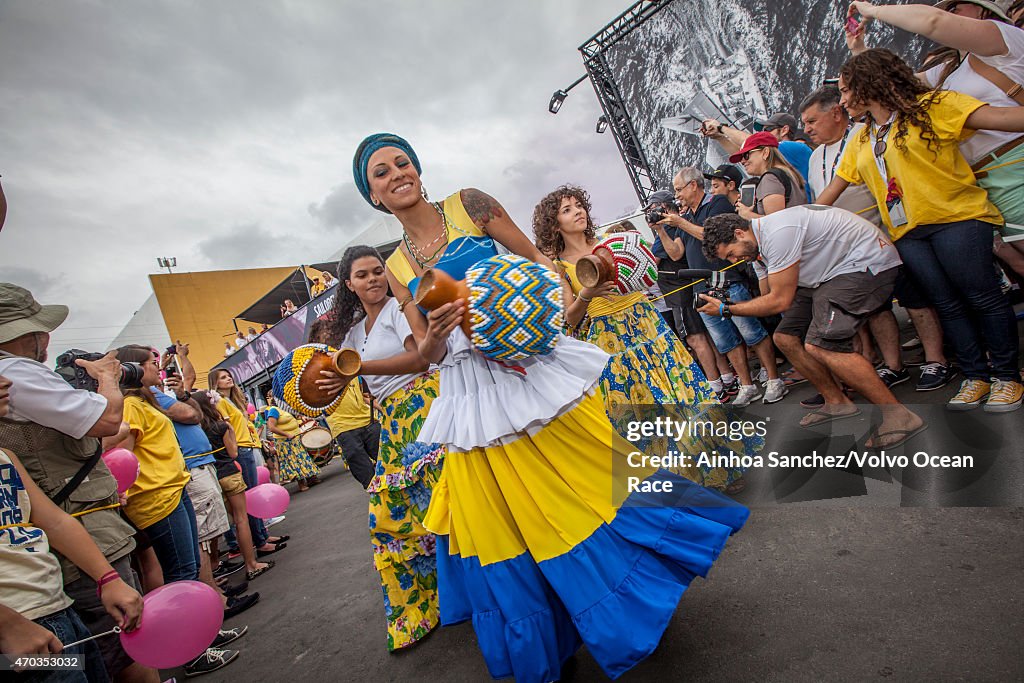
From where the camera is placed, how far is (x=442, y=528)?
1951 millimetres

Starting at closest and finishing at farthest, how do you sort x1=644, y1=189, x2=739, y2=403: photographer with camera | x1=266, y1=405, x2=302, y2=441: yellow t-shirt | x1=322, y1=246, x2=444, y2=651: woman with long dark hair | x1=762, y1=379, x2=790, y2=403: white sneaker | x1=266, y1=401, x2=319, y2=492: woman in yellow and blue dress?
1. x1=322, y1=246, x2=444, y2=651: woman with long dark hair
2. x1=762, y1=379, x2=790, y2=403: white sneaker
3. x1=644, y1=189, x2=739, y2=403: photographer with camera
4. x1=266, y1=405, x2=302, y2=441: yellow t-shirt
5. x1=266, y1=401, x2=319, y2=492: woman in yellow and blue dress

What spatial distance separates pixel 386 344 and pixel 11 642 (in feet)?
5.23

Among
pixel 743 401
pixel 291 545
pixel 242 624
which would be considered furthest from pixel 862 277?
pixel 291 545

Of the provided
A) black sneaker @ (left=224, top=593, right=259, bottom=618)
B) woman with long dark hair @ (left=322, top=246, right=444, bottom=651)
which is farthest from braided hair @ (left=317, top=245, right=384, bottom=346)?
black sneaker @ (left=224, top=593, right=259, bottom=618)

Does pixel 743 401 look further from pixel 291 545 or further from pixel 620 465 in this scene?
pixel 291 545

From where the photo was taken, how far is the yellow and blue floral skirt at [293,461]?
918cm

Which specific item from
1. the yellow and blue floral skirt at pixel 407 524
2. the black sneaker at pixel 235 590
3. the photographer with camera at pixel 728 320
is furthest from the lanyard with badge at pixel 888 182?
the black sneaker at pixel 235 590

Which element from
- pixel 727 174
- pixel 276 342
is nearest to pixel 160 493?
pixel 727 174

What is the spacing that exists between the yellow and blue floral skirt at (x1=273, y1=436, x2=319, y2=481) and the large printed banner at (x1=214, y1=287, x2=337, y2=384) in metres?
3.41

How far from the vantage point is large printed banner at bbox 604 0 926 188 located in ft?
28.7

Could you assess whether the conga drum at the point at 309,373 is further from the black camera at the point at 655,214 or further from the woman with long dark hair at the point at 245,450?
the woman with long dark hair at the point at 245,450

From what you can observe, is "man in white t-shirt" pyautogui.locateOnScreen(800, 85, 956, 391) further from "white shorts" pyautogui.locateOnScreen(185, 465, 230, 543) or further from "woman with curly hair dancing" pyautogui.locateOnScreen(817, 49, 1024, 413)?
"white shorts" pyautogui.locateOnScreen(185, 465, 230, 543)

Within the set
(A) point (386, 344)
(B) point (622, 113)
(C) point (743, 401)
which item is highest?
(B) point (622, 113)

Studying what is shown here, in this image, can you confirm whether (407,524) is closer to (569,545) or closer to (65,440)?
(569,545)
